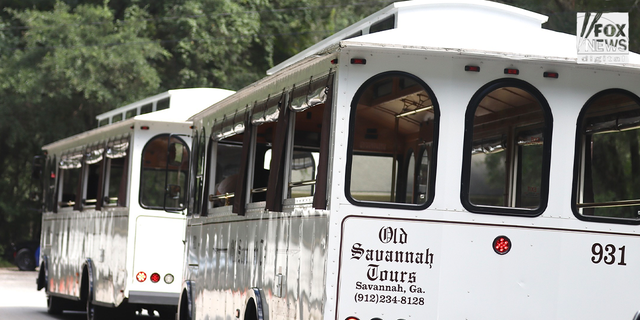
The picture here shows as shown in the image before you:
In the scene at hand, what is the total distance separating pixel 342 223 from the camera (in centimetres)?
655

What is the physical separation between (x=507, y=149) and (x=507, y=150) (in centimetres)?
4

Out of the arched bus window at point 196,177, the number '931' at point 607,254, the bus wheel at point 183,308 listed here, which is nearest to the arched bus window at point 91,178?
the arched bus window at point 196,177

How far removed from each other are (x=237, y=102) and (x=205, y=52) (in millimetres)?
17569

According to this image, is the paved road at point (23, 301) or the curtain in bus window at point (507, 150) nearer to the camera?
the curtain in bus window at point (507, 150)

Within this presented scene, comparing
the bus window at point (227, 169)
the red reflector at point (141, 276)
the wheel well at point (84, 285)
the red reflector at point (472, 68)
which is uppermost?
the red reflector at point (472, 68)

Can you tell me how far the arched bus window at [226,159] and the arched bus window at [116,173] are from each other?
3043mm

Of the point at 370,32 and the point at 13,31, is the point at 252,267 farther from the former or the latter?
the point at 13,31

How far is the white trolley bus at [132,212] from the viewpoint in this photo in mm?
12875

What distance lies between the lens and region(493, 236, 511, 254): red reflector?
6.71 metres

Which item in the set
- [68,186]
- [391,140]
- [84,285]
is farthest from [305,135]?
[68,186]

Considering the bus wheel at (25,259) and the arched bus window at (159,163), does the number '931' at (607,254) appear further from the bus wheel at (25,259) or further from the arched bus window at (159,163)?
the bus wheel at (25,259)

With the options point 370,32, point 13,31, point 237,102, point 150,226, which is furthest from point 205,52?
point 370,32

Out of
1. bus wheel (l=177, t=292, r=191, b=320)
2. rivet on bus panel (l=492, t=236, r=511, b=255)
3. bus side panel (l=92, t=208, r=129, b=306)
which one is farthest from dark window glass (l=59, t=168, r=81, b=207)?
rivet on bus panel (l=492, t=236, r=511, b=255)

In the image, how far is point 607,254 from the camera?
6.92m
